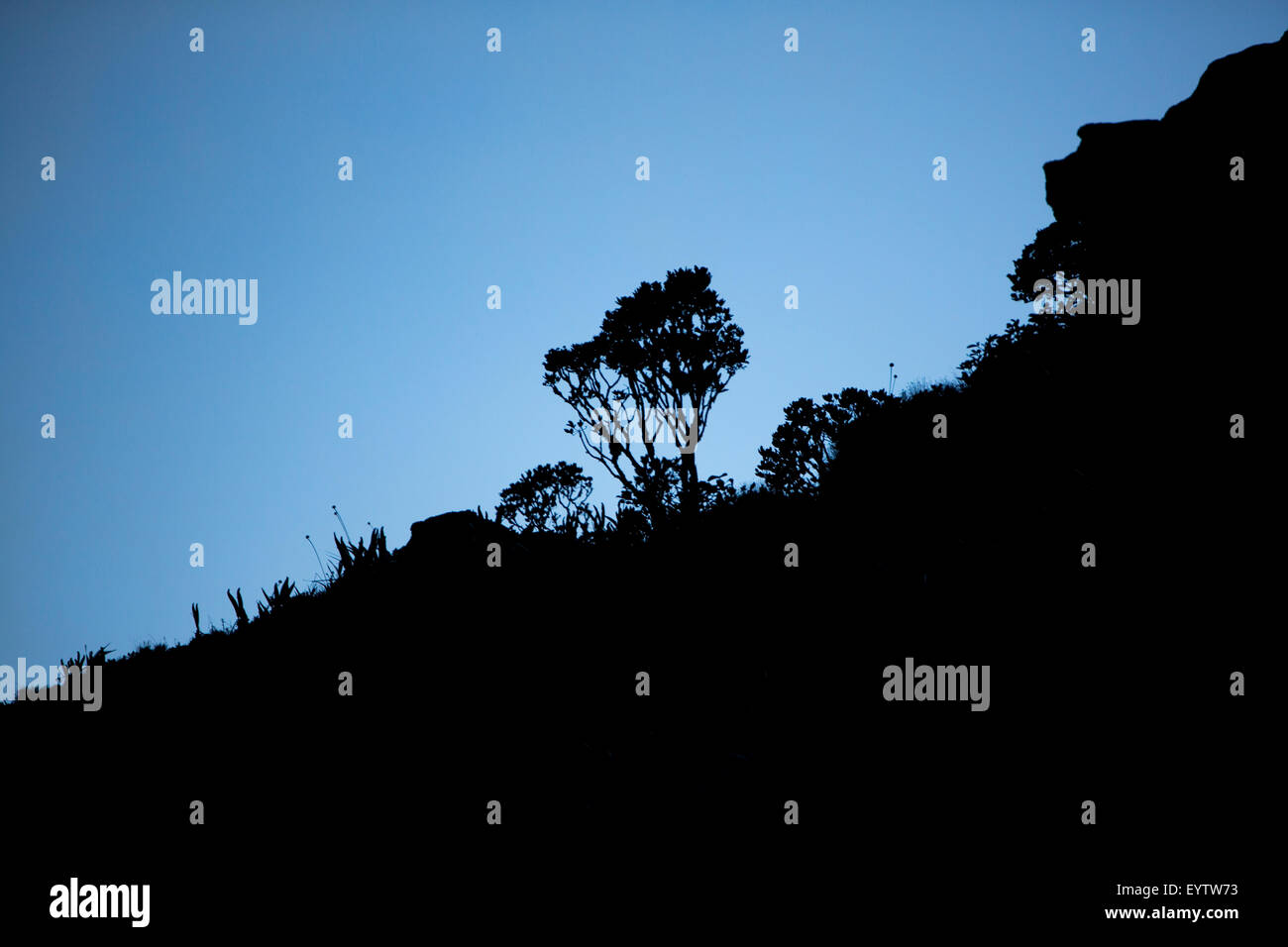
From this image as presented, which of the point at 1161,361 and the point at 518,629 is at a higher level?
the point at 1161,361

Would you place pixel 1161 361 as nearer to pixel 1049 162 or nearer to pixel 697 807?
pixel 1049 162

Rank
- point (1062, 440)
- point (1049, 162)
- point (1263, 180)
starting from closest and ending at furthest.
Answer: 1. point (1062, 440)
2. point (1263, 180)
3. point (1049, 162)

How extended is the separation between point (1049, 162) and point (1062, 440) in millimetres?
8241

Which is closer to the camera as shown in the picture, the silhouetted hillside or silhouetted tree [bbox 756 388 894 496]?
the silhouetted hillside

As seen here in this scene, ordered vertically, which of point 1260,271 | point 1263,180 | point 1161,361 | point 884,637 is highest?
point 1263,180

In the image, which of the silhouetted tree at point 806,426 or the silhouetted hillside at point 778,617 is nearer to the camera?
the silhouetted hillside at point 778,617

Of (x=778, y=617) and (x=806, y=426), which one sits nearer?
(x=778, y=617)

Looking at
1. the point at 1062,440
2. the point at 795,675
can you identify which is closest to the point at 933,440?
the point at 1062,440

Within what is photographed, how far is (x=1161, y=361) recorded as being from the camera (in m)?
8.59

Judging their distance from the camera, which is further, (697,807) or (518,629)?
(518,629)

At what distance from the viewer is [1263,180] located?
986 centimetres

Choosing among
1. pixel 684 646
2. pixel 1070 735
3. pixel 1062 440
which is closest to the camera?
pixel 1070 735
